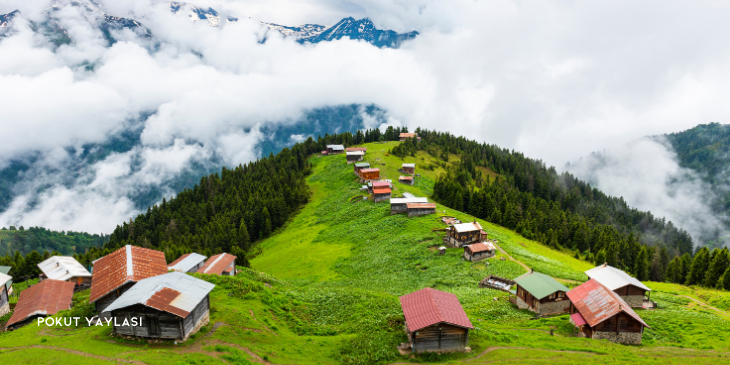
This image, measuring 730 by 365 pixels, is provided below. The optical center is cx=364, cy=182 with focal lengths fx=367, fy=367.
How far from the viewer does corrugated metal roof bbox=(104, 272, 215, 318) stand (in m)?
28.4

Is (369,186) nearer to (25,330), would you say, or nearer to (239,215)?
(239,215)

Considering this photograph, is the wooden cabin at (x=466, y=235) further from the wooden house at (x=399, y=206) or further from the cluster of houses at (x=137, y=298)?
the cluster of houses at (x=137, y=298)

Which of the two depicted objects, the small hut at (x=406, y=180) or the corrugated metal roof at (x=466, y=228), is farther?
the small hut at (x=406, y=180)

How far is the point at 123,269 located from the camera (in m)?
39.8

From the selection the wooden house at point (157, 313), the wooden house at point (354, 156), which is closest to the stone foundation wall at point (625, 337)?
the wooden house at point (157, 313)

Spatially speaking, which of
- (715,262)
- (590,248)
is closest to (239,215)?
Answer: (590,248)

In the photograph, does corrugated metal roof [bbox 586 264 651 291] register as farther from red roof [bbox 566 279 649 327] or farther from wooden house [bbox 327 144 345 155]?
wooden house [bbox 327 144 345 155]

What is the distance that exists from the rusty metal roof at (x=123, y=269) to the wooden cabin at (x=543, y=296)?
43167 mm

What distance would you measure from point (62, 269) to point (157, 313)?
192ft

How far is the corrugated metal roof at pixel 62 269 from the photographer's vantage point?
67.0 m

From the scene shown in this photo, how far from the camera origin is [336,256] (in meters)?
78.0

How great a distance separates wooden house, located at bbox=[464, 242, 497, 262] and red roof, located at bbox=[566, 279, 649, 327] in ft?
78.3

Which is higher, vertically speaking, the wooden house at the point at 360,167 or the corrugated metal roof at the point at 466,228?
the wooden house at the point at 360,167

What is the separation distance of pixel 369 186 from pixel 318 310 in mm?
76791
